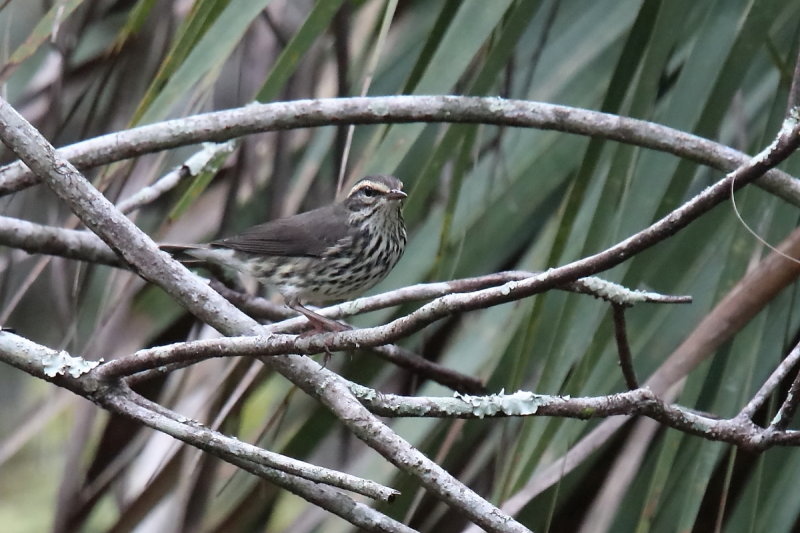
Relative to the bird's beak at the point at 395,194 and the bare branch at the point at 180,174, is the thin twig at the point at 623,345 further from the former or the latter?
the bird's beak at the point at 395,194

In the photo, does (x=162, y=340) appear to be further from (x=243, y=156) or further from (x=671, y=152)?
(x=671, y=152)

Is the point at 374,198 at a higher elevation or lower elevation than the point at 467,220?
higher

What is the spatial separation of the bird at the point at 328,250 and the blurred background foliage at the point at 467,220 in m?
0.55

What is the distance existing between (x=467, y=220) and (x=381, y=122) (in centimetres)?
39

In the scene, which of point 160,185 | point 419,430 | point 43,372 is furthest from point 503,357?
point 160,185

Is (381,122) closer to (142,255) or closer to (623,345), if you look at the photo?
(142,255)

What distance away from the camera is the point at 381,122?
2.80 metres

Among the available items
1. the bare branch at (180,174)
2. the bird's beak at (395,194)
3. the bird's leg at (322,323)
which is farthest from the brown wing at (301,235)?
the bird's leg at (322,323)

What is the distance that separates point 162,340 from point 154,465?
376mm

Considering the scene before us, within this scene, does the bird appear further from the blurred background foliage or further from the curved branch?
the curved branch

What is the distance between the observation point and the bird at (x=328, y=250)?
12.4ft

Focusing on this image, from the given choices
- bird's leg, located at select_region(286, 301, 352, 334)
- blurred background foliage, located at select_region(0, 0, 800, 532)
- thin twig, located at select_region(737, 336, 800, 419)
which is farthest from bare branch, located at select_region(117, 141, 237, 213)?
thin twig, located at select_region(737, 336, 800, 419)

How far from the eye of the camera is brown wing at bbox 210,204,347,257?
3.84 meters

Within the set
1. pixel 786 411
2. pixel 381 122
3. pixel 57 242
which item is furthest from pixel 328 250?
pixel 786 411
